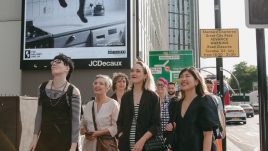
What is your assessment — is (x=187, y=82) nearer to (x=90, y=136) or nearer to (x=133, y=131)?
(x=133, y=131)

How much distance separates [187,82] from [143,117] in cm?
60

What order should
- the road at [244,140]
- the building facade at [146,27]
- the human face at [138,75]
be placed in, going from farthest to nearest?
the building facade at [146,27] → the road at [244,140] → the human face at [138,75]

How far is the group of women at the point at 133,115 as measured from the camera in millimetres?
4262

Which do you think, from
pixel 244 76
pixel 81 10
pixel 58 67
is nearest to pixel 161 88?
pixel 58 67

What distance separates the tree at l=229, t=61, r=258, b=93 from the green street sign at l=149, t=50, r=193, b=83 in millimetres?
114282

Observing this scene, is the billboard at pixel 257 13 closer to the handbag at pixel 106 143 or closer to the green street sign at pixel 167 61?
the handbag at pixel 106 143

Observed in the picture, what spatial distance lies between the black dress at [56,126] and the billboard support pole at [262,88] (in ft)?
6.44

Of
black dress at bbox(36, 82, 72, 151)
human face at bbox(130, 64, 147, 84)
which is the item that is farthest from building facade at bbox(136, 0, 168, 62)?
black dress at bbox(36, 82, 72, 151)

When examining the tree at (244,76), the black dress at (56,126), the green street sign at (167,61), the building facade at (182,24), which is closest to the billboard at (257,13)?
the black dress at (56,126)

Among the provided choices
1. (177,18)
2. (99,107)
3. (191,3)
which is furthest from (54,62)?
Answer: (191,3)

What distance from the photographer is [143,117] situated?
4.49m

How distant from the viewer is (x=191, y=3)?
461ft

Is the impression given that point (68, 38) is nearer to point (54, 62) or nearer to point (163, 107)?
point (163, 107)

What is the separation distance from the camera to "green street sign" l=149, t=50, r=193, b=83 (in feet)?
59.5
